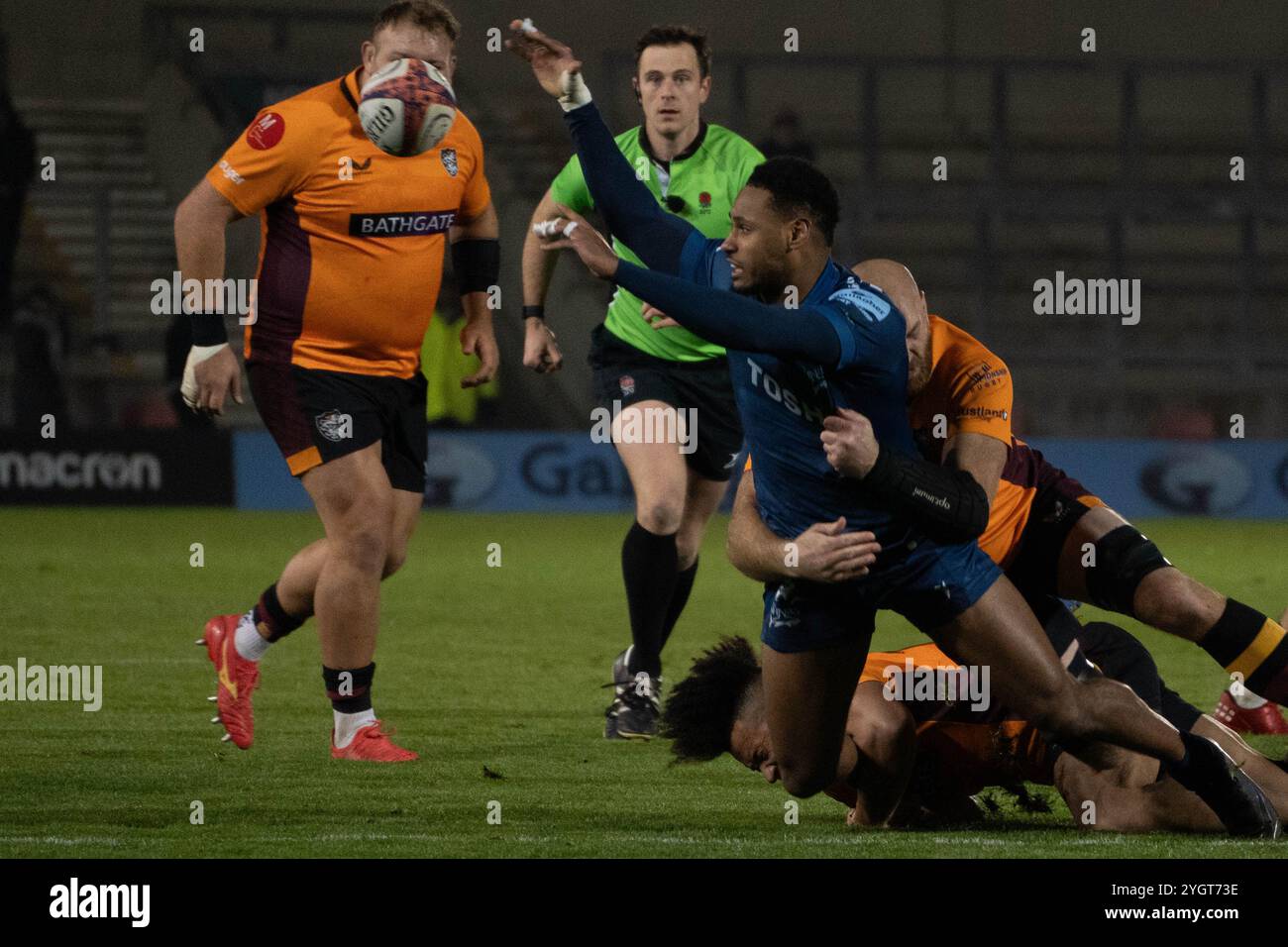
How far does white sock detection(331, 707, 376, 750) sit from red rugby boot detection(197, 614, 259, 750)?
304 mm

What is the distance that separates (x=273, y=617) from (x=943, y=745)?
7.85ft

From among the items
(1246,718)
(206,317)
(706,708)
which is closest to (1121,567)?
(706,708)

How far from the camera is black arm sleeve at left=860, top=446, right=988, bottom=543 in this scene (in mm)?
4848

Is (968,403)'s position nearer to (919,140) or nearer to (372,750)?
(372,750)

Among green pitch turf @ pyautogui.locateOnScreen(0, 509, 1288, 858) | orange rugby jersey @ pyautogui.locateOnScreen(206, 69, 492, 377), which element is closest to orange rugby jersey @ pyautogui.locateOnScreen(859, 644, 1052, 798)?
green pitch turf @ pyautogui.locateOnScreen(0, 509, 1288, 858)

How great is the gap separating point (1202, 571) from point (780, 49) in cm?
1118

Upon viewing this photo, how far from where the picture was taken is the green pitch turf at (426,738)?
16.6 ft

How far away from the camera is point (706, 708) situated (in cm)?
563

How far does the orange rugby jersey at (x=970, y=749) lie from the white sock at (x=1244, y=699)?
5.48ft

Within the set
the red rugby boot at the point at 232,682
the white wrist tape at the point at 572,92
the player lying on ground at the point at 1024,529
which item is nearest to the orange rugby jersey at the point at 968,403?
the player lying on ground at the point at 1024,529

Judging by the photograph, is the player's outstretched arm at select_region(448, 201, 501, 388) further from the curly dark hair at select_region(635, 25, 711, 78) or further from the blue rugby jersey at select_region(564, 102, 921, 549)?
the blue rugby jersey at select_region(564, 102, 921, 549)

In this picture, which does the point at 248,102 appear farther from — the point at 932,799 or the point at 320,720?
the point at 932,799

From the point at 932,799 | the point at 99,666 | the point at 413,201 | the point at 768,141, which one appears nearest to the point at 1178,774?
the point at 932,799
